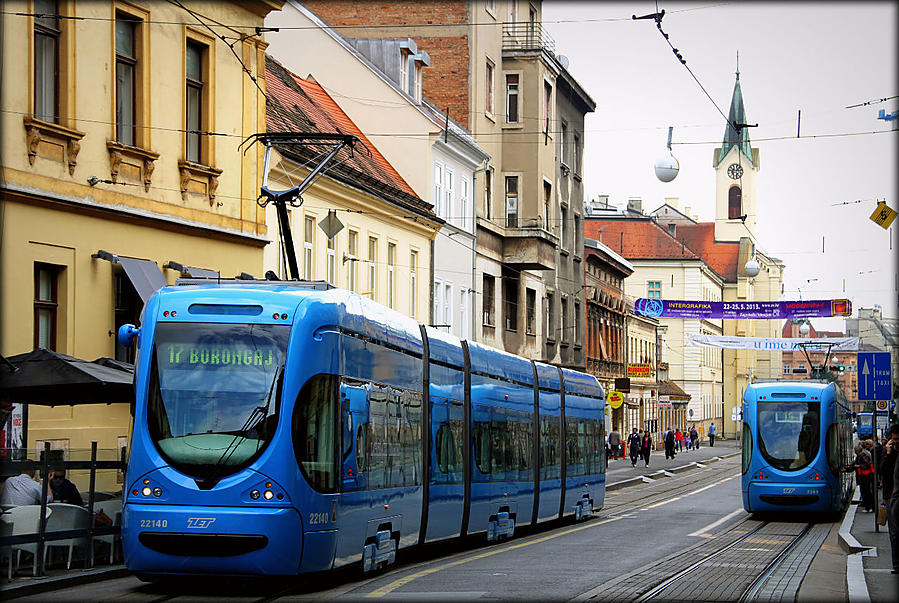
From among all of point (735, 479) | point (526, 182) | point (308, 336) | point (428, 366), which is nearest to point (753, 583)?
point (428, 366)

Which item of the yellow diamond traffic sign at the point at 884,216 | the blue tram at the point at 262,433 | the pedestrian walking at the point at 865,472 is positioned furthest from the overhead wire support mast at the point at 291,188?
the pedestrian walking at the point at 865,472

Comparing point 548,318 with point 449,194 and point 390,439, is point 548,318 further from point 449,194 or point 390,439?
point 390,439

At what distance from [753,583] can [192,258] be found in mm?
12662

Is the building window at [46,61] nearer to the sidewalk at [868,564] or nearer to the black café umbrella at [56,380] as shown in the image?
the black café umbrella at [56,380]

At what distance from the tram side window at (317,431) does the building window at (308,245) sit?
17995 millimetres

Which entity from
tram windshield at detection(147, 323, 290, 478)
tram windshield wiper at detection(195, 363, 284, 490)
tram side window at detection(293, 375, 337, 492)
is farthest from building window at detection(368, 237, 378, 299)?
tram windshield wiper at detection(195, 363, 284, 490)

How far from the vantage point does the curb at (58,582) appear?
1348cm

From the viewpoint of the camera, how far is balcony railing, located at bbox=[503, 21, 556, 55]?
51.2m

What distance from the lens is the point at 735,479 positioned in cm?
5419

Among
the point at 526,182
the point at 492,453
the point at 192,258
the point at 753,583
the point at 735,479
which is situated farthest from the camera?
the point at 735,479

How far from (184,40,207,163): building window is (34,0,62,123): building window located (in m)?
4.09

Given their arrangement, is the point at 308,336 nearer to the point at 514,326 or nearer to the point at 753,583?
the point at 753,583

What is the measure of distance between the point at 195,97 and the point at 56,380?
9935mm

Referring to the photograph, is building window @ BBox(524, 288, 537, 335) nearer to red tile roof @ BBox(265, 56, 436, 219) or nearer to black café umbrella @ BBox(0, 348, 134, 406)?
red tile roof @ BBox(265, 56, 436, 219)
